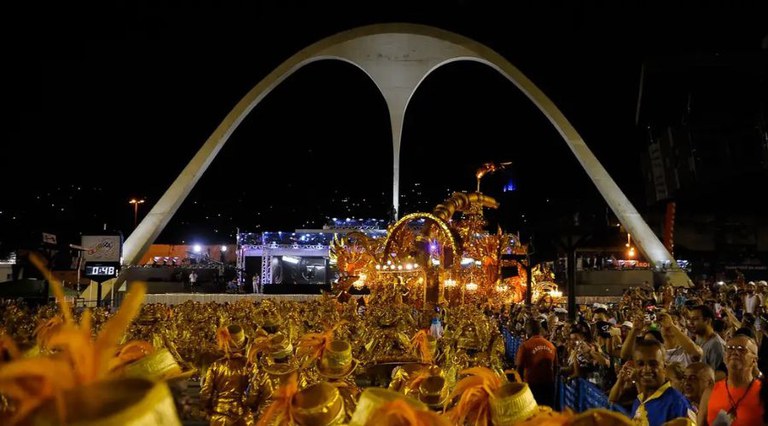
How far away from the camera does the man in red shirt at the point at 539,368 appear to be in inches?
206

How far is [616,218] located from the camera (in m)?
29.3

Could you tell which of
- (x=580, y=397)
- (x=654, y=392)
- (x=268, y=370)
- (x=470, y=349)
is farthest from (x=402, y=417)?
(x=580, y=397)

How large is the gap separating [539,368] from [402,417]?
4.35 metres

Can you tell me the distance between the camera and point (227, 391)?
3.16 metres

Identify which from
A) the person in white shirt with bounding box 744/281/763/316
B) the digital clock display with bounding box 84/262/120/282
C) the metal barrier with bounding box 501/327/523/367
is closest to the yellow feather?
the metal barrier with bounding box 501/327/523/367

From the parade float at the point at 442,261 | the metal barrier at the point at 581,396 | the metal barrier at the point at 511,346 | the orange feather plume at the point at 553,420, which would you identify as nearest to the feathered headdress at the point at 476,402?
the orange feather plume at the point at 553,420

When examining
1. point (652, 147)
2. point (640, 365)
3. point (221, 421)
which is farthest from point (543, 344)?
point (652, 147)

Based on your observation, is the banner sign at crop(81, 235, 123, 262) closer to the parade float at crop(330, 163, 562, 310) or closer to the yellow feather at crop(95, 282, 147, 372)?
the parade float at crop(330, 163, 562, 310)

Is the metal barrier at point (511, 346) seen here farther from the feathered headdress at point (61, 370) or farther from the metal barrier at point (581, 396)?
the feathered headdress at point (61, 370)

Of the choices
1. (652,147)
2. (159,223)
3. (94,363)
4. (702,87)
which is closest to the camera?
(94,363)

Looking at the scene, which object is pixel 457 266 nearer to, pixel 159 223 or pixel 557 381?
pixel 557 381

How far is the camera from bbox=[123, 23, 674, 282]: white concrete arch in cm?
2772

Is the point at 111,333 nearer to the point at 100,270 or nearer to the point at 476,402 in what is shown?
the point at 476,402

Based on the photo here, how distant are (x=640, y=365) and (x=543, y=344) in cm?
245
